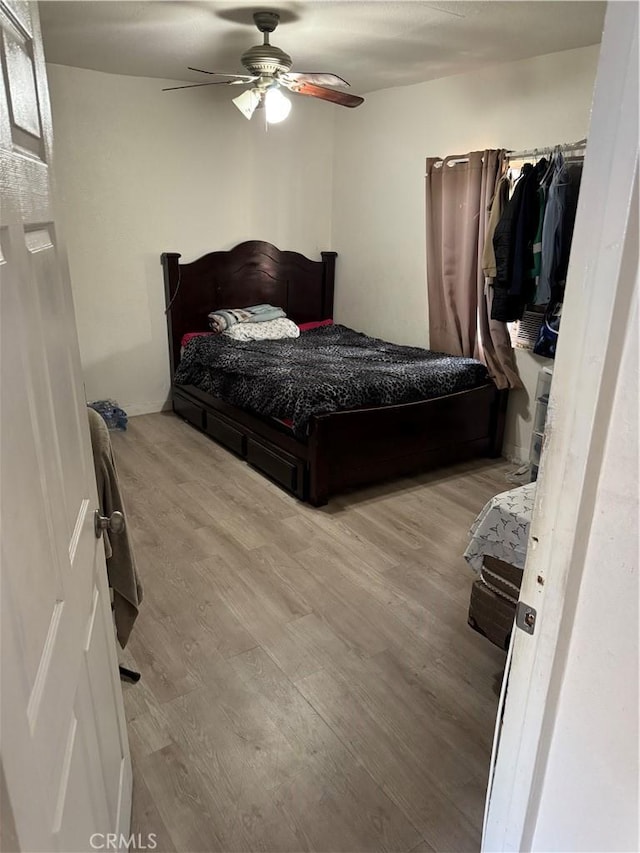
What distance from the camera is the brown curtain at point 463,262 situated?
3662 mm

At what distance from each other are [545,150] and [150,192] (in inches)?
108

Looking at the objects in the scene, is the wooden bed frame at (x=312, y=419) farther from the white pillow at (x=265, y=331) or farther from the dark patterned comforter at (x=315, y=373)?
the white pillow at (x=265, y=331)

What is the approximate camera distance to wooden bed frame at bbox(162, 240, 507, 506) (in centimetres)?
324

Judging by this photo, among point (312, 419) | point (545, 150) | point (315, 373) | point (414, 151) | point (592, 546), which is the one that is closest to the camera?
point (592, 546)

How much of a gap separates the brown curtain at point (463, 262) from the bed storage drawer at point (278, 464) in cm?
145

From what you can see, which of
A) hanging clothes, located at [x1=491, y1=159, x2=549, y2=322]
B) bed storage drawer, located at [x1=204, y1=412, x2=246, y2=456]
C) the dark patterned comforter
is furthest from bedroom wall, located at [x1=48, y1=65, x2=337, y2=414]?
hanging clothes, located at [x1=491, y1=159, x2=549, y2=322]

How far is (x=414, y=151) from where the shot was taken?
4.21 m

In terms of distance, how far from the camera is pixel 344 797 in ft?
5.30

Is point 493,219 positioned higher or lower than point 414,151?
lower

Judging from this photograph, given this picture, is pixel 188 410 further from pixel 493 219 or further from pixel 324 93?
pixel 493 219

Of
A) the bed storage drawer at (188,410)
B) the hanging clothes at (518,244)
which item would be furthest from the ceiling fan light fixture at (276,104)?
the bed storage drawer at (188,410)

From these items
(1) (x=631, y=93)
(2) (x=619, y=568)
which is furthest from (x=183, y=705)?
(1) (x=631, y=93)

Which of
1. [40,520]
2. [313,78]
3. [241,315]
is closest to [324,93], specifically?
[313,78]

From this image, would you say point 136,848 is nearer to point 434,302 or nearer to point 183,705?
point 183,705
